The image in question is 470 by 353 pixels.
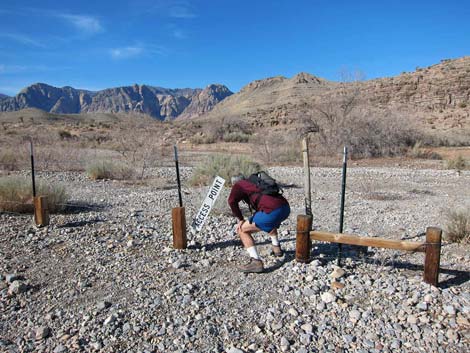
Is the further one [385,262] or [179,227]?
[179,227]

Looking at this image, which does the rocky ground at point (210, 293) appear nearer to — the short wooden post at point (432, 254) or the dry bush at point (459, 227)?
the short wooden post at point (432, 254)

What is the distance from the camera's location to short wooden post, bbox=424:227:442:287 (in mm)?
4387

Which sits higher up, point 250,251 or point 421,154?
point 250,251

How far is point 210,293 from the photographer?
457 cm

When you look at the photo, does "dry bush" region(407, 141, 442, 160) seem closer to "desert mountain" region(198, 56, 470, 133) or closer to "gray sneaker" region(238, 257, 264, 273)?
"desert mountain" region(198, 56, 470, 133)

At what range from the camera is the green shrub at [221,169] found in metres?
12.4

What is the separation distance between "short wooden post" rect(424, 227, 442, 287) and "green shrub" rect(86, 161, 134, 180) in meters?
11.0

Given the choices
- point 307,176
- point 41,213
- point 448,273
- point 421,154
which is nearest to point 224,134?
point 421,154

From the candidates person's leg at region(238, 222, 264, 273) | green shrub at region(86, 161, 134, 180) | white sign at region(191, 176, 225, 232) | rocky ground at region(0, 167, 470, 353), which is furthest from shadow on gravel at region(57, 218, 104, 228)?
green shrub at region(86, 161, 134, 180)

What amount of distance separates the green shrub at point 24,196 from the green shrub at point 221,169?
4.78 meters

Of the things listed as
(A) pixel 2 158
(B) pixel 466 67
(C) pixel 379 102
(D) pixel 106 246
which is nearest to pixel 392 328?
(D) pixel 106 246

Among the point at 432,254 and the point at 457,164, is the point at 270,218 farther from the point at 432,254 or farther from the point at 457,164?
the point at 457,164

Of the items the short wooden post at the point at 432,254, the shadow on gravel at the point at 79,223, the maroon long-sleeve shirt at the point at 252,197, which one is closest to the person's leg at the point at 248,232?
the maroon long-sleeve shirt at the point at 252,197

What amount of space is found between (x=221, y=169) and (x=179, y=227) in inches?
271
